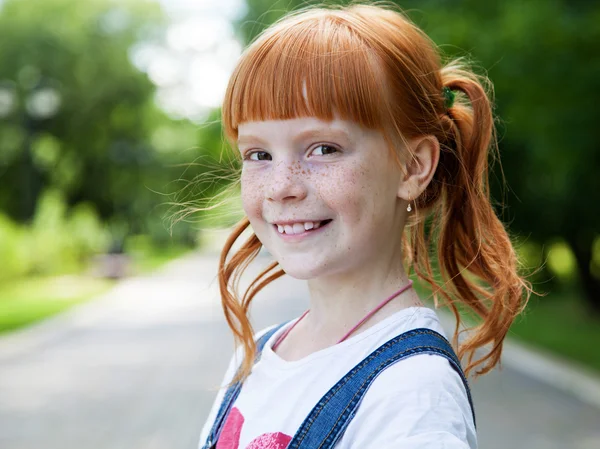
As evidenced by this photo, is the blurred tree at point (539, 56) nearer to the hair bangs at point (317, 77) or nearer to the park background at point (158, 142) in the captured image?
the park background at point (158, 142)

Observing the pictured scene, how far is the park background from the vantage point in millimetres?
7668

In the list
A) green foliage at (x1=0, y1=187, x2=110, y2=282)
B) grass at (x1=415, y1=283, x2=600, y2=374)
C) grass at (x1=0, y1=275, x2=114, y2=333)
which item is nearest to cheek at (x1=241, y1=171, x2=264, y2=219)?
grass at (x1=415, y1=283, x2=600, y2=374)

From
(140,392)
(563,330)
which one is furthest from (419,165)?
(563,330)

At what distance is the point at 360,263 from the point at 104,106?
32946mm

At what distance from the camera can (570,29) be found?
7453mm

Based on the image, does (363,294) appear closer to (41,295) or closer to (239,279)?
(239,279)

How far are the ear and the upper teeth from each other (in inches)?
6.6

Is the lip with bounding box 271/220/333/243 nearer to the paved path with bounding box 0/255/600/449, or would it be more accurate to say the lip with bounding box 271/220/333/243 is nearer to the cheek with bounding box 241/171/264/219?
the cheek with bounding box 241/171/264/219

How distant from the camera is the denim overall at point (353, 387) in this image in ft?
Answer: 4.25

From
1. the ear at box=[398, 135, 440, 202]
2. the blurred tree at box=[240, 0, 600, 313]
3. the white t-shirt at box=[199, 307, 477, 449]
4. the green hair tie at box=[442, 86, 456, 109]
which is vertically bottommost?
the blurred tree at box=[240, 0, 600, 313]

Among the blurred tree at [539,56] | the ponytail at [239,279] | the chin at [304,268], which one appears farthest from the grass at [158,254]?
the chin at [304,268]

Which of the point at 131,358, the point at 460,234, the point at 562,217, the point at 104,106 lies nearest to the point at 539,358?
the point at 131,358

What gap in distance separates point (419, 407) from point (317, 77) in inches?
21.7

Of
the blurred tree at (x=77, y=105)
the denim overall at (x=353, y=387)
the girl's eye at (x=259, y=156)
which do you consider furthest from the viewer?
the blurred tree at (x=77, y=105)
